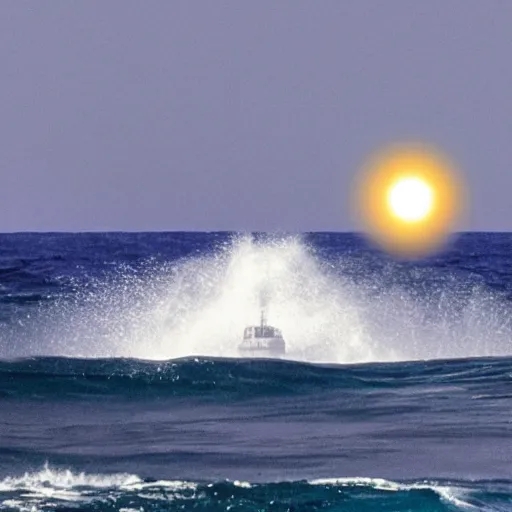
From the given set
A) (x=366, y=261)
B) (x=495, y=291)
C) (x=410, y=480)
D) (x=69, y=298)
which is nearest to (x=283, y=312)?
(x=69, y=298)

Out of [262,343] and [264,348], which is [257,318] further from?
[264,348]

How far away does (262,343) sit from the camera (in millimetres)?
36406

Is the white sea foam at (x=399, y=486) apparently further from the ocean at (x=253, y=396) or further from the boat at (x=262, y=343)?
the boat at (x=262, y=343)

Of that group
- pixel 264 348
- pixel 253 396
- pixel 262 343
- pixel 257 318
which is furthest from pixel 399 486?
pixel 257 318

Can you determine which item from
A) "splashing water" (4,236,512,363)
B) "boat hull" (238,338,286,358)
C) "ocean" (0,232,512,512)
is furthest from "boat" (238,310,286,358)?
"splashing water" (4,236,512,363)

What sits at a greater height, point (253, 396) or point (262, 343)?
point (262, 343)

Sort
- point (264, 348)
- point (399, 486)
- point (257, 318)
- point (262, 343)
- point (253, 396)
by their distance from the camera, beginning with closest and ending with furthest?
point (399, 486), point (253, 396), point (264, 348), point (262, 343), point (257, 318)

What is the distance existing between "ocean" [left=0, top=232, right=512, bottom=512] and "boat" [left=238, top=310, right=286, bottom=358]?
18.1 inches

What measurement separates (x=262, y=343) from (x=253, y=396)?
7.76m

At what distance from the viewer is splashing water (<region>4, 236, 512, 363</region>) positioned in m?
40.2

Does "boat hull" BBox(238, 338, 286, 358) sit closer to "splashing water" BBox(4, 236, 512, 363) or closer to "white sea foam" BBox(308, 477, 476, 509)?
"splashing water" BBox(4, 236, 512, 363)

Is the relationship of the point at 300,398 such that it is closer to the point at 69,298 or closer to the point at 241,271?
the point at 241,271

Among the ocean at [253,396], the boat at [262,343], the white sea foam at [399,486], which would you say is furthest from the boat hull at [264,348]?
the white sea foam at [399,486]

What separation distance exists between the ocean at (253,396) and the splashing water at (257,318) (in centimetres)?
Result: 10
